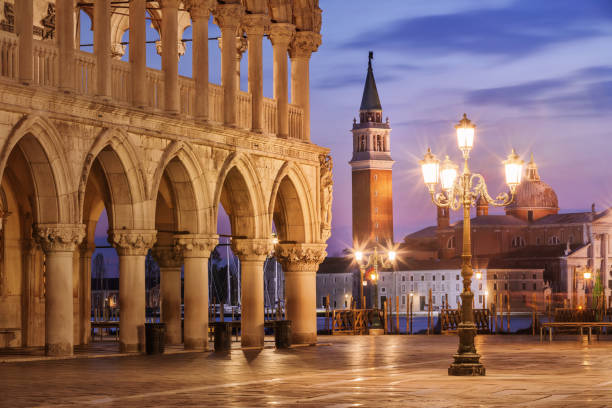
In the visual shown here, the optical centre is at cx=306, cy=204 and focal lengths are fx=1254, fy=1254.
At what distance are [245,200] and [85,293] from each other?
4341 mm

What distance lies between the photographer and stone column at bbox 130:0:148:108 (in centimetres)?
2525

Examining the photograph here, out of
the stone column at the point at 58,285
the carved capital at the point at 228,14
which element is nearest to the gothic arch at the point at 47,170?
the stone column at the point at 58,285

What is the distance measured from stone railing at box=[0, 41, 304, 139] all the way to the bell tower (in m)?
128

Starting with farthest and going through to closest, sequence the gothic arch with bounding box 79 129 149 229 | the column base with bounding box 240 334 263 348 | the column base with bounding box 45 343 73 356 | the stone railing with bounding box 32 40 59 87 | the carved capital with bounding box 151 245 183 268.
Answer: the carved capital with bounding box 151 245 183 268, the column base with bounding box 240 334 263 348, the gothic arch with bounding box 79 129 149 229, the column base with bounding box 45 343 73 356, the stone railing with bounding box 32 40 59 87

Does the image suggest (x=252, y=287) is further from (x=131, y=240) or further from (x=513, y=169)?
(x=513, y=169)

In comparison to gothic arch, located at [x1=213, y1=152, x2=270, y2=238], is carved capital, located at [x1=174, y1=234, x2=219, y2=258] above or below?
below

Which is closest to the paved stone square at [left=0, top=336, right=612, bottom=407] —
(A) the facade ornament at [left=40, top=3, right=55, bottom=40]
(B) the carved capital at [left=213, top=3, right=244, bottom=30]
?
(B) the carved capital at [left=213, top=3, right=244, bottom=30]

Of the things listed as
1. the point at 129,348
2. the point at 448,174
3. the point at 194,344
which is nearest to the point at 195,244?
the point at 194,344

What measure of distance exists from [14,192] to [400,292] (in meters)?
151

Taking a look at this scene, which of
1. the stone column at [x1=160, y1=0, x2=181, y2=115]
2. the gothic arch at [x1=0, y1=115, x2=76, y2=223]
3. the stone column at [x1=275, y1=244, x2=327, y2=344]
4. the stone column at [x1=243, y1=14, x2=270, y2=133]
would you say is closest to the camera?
the gothic arch at [x1=0, y1=115, x2=76, y2=223]

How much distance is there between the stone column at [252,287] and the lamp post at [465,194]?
755 centimetres

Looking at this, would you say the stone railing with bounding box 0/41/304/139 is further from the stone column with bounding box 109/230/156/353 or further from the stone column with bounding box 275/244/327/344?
the stone column with bounding box 275/244/327/344

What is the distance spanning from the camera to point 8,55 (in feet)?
72.4

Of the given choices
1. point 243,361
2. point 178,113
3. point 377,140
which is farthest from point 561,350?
point 377,140
